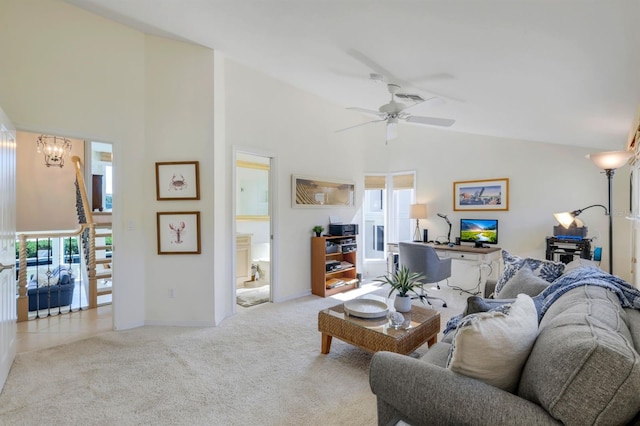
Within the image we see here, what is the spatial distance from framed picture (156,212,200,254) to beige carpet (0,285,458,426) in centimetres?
88

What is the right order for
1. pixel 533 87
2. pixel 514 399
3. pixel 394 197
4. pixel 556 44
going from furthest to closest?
1. pixel 394 197
2. pixel 533 87
3. pixel 556 44
4. pixel 514 399

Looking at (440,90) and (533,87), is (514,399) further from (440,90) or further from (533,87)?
(440,90)

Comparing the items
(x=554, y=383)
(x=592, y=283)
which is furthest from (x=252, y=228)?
(x=554, y=383)

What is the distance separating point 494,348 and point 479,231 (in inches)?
161

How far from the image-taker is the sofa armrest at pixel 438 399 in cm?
103

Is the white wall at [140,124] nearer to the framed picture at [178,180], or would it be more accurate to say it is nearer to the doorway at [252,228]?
the framed picture at [178,180]

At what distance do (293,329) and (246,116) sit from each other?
2.70 m

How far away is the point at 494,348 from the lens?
1136 millimetres

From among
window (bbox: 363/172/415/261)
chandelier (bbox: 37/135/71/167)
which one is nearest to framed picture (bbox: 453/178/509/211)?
window (bbox: 363/172/415/261)

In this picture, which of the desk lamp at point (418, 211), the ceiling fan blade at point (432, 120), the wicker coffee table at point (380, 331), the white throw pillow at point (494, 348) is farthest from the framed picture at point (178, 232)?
the desk lamp at point (418, 211)

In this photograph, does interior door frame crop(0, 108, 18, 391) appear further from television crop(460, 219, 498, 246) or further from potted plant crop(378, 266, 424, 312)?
television crop(460, 219, 498, 246)

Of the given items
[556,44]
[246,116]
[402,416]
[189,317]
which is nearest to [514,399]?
[402,416]

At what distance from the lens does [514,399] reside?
106 centimetres

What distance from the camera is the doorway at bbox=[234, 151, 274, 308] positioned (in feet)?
17.0
